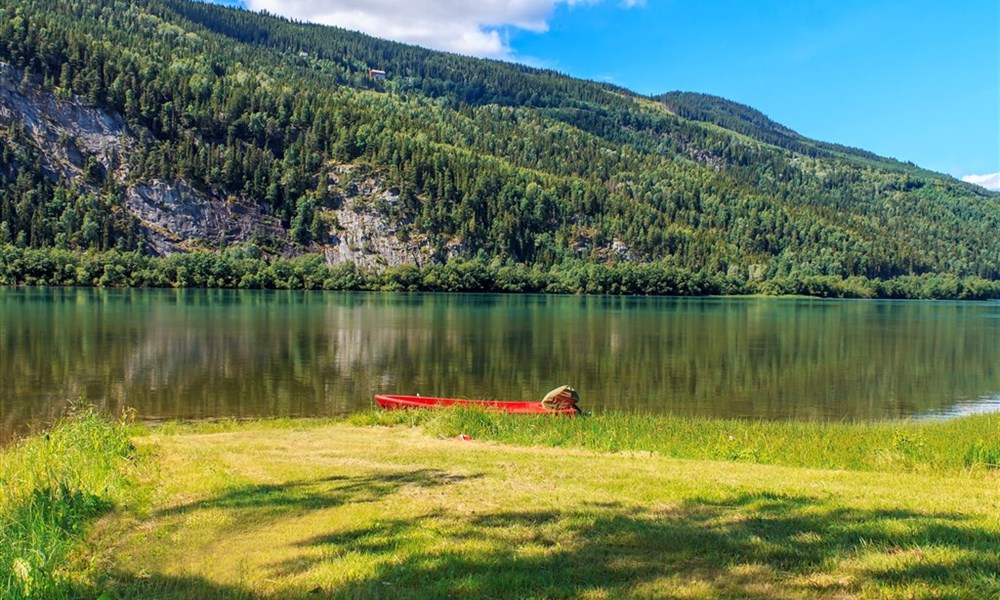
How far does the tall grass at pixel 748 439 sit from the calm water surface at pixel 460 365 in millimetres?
10567

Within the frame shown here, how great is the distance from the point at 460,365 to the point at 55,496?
132 ft

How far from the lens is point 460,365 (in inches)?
2035

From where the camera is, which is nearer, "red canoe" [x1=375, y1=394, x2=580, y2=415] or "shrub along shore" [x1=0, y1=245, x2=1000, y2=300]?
"red canoe" [x1=375, y1=394, x2=580, y2=415]

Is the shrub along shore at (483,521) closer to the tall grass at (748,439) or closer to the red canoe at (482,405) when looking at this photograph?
the tall grass at (748,439)

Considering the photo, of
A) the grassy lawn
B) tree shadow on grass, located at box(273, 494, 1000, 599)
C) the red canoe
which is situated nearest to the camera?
tree shadow on grass, located at box(273, 494, 1000, 599)

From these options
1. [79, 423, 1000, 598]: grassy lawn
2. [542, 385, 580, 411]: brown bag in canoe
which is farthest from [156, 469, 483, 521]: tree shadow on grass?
[542, 385, 580, 411]: brown bag in canoe

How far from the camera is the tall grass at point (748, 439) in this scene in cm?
1802

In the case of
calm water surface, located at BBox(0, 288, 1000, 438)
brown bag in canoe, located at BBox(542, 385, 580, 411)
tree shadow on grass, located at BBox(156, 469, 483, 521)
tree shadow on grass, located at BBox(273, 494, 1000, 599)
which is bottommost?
calm water surface, located at BBox(0, 288, 1000, 438)

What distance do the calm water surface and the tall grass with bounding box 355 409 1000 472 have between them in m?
10.6

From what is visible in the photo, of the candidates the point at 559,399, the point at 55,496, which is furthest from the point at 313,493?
the point at 559,399

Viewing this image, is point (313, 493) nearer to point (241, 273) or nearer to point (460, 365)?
point (460, 365)

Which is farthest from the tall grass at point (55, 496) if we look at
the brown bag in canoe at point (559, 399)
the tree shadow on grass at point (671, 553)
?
the brown bag in canoe at point (559, 399)

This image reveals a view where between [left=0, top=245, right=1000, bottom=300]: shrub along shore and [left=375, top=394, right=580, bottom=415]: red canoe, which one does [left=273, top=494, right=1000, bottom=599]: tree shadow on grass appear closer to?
[left=375, top=394, right=580, bottom=415]: red canoe

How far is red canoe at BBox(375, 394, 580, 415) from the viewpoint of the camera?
2670 cm
